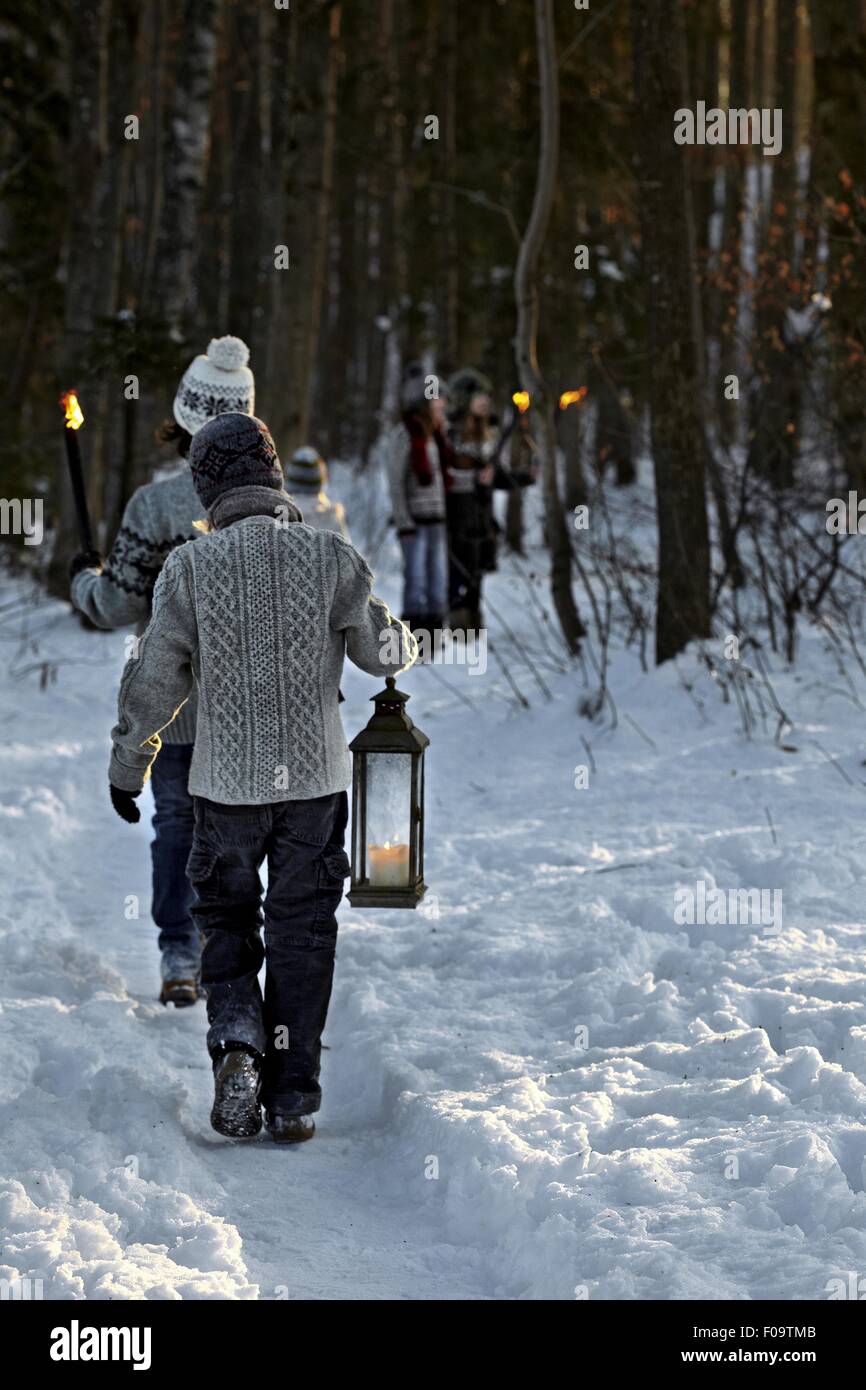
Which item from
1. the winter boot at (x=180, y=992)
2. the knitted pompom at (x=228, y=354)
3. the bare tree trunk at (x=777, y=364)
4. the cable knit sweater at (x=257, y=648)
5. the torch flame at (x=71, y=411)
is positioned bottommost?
the winter boot at (x=180, y=992)

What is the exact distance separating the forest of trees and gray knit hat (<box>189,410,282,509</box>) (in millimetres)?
4577

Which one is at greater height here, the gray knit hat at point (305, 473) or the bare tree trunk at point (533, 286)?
the bare tree trunk at point (533, 286)

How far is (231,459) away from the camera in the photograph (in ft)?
13.9

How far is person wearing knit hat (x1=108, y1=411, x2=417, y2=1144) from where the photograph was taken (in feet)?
13.5

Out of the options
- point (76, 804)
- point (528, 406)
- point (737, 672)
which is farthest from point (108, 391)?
point (737, 672)

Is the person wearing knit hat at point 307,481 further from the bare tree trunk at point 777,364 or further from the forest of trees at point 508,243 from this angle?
the bare tree trunk at point 777,364

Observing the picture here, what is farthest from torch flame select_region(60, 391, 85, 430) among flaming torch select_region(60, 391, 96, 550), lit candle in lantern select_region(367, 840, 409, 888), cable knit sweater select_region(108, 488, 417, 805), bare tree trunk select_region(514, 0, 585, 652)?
bare tree trunk select_region(514, 0, 585, 652)

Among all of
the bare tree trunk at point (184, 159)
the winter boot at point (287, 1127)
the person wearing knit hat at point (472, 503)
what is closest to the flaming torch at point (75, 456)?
the winter boot at point (287, 1127)

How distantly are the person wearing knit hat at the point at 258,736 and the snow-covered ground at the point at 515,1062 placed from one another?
324 mm

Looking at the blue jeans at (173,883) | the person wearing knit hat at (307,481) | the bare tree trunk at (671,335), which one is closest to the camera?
the blue jeans at (173,883)

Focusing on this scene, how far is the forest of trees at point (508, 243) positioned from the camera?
9.06 m

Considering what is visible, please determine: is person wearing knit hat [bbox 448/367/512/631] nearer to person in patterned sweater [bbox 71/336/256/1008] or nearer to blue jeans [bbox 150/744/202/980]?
blue jeans [bbox 150/744/202/980]

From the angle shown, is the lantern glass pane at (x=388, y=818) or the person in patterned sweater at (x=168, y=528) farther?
the person in patterned sweater at (x=168, y=528)
